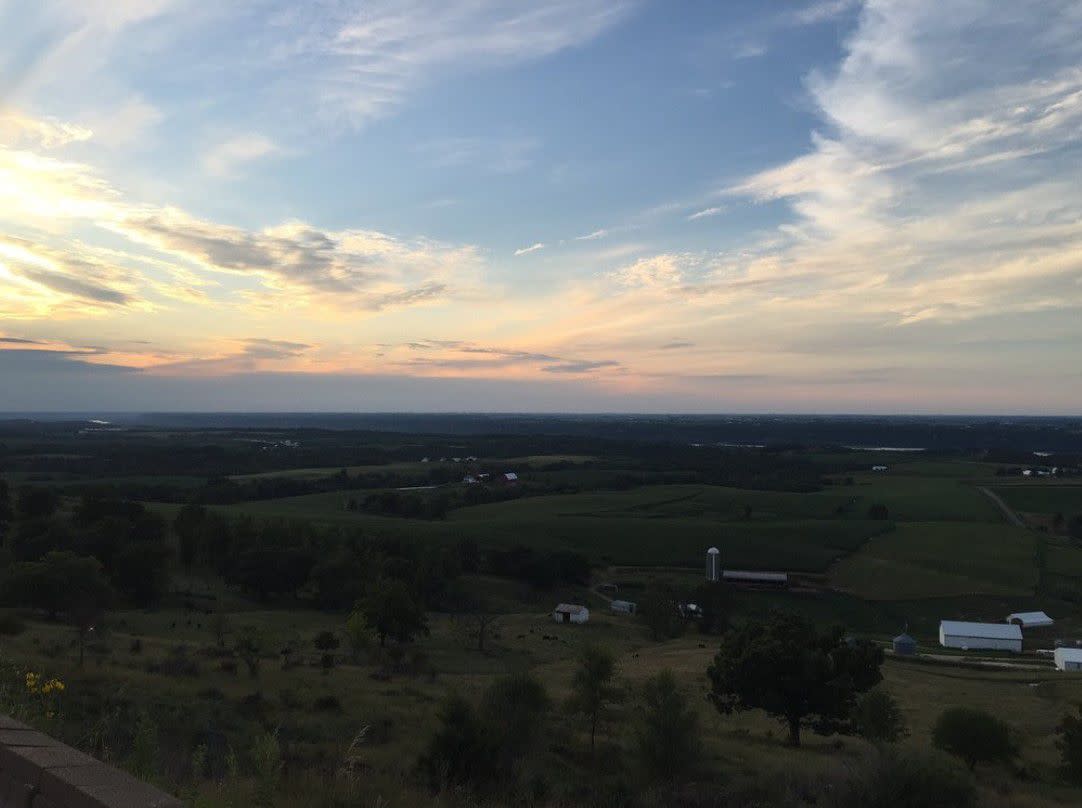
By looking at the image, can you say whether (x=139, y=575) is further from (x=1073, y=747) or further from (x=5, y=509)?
(x=1073, y=747)

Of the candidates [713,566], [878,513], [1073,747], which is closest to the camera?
[1073,747]

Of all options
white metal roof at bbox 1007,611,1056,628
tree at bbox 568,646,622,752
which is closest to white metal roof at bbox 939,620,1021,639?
white metal roof at bbox 1007,611,1056,628

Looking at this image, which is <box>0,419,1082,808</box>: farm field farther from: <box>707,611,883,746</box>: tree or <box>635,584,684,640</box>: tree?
<box>707,611,883,746</box>: tree

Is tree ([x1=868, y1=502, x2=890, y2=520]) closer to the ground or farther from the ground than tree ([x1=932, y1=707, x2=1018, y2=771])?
closer to the ground

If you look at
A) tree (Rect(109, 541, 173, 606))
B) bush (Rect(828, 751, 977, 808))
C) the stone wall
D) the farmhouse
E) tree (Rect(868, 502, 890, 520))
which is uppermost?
the stone wall

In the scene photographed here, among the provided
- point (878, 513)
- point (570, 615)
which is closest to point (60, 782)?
point (570, 615)

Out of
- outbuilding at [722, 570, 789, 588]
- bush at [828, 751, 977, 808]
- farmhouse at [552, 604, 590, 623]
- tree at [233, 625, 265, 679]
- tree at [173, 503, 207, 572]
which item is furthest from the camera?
outbuilding at [722, 570, 789, 588]
